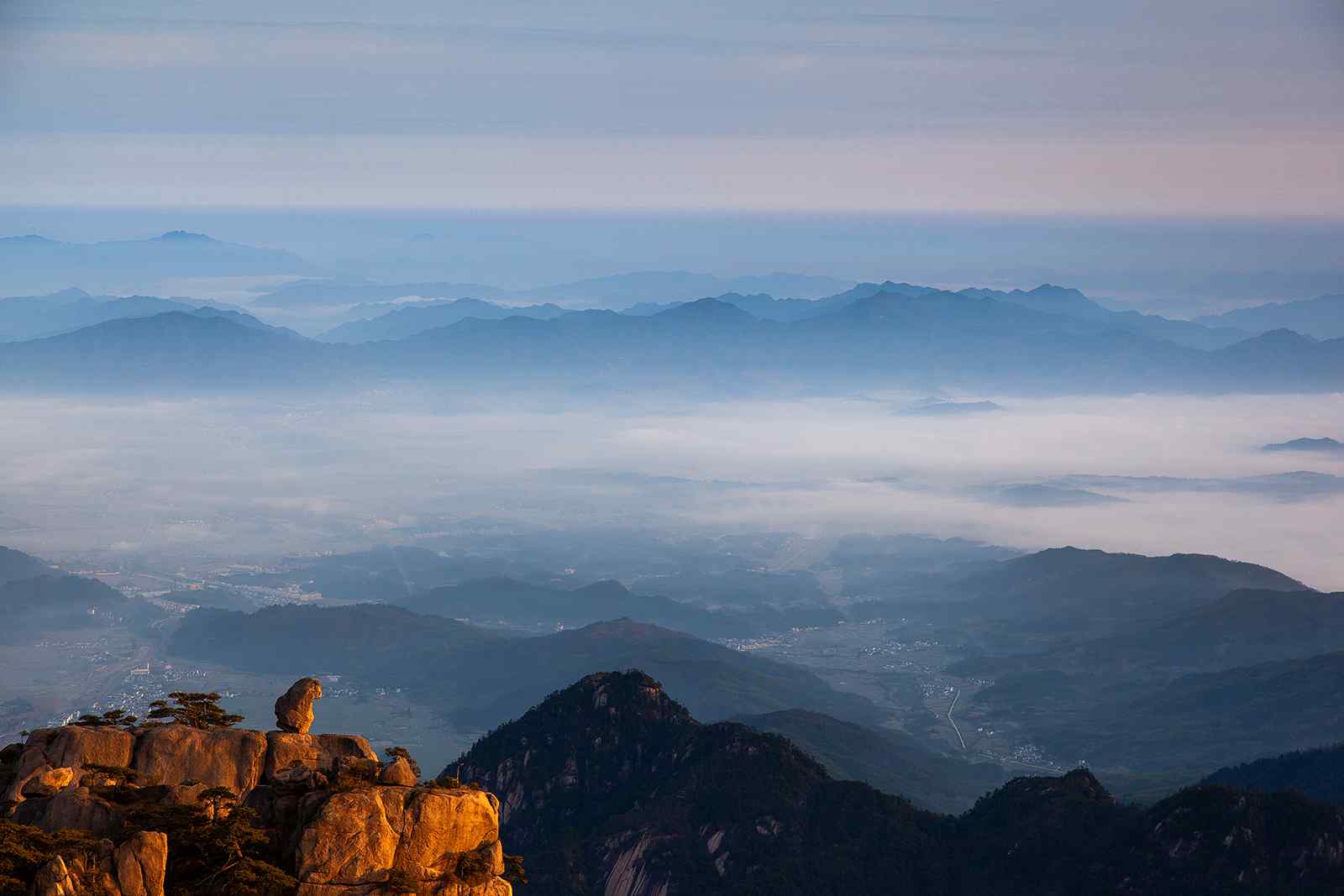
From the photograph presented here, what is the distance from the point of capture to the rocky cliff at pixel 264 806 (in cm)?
4072

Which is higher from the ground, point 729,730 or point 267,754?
point 267,754

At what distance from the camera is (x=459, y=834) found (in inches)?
1676

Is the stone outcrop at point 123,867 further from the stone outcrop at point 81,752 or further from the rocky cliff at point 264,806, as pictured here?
the stone outcrop at point 81,752

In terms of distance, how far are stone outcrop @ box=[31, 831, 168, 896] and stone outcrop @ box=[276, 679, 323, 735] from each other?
861cm

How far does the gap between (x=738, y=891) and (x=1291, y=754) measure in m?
90.1

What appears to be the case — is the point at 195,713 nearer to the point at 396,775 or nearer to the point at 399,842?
the point at 396,775

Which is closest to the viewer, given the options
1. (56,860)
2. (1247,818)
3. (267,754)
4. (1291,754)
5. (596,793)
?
(56,860)

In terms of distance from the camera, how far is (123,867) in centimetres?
4038

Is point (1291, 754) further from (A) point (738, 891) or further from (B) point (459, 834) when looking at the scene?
(B) point (459, 834)

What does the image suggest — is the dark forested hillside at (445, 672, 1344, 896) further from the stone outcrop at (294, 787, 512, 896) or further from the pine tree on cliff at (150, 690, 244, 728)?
the stone outcrop at (294, 787, 512, 896)

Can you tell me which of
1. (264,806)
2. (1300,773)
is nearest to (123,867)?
(264,806)

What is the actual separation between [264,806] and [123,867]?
15.3 feet

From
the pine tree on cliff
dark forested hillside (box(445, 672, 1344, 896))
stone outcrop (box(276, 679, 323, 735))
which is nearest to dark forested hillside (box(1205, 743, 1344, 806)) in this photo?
dark forested hillside (box(445, 672, 1344, 896))

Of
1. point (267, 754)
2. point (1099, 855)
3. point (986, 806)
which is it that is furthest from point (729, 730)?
point (267, 754)
